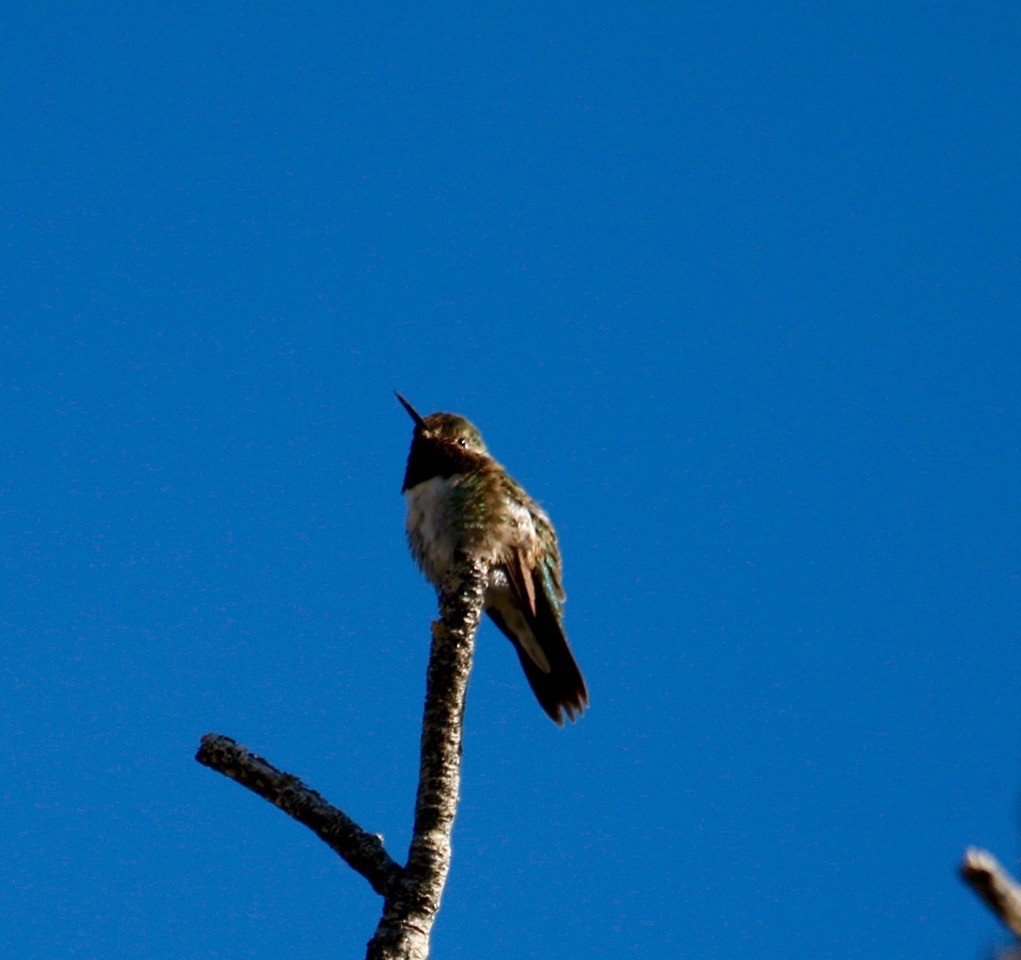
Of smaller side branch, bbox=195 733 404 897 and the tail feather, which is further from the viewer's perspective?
the tail feather

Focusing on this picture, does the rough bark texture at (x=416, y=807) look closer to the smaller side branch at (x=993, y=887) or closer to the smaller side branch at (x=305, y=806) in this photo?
the smaller side branch at (x=305, y=806)

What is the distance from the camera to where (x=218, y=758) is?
9.59ft

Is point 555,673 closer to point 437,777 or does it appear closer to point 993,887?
point 437,777

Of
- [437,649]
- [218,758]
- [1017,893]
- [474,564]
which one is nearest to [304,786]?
[218,758]

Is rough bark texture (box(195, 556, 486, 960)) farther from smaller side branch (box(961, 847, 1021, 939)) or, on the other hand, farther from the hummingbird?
the hummingbird

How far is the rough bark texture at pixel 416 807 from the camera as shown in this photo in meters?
2.66

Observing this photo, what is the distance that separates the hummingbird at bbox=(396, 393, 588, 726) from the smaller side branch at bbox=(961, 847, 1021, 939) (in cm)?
496

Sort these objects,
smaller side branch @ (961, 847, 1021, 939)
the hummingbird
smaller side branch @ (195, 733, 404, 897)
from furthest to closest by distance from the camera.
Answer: the hummingbird → smaller side branch @ (195, 733, 404, 897) → smaller side branch @ (961, 847, 1021, 939)

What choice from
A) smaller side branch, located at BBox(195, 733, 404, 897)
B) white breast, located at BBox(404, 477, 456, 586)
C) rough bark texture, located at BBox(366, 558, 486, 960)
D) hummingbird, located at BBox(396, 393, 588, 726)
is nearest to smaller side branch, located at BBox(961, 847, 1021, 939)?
rough bark texture, located at BBox(366, 558, 486, 960)

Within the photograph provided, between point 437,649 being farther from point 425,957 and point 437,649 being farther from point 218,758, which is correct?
point 425,957

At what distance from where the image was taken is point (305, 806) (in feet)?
9.37

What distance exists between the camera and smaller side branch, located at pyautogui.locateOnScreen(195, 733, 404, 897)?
9.21 feet

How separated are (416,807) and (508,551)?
120 inches

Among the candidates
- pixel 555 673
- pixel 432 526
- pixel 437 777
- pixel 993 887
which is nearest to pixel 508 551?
pixel 432 526
